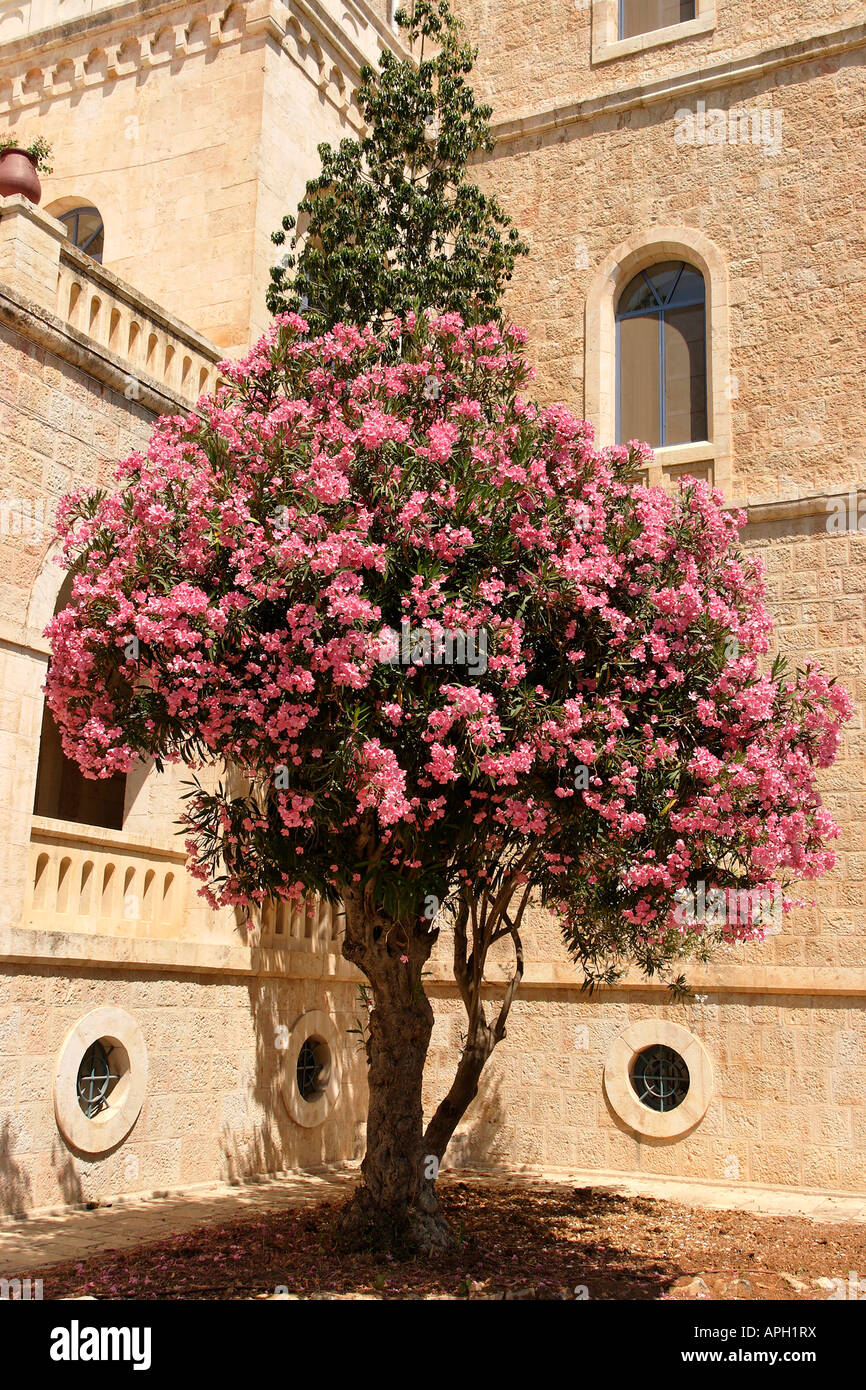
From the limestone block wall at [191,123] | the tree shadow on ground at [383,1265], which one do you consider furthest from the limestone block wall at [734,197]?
the tree shadow on ground at [383,1265]

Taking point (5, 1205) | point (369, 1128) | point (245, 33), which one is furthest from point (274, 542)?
point (245, 33)

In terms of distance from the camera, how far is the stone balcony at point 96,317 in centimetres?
984

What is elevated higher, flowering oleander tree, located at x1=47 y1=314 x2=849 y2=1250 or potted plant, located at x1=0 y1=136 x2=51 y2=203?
potted plant, located at x1=0 y1=136 x2=51 y2=203

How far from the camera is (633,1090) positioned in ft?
40.9

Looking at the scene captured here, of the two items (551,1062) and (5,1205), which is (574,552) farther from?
(551,1062)

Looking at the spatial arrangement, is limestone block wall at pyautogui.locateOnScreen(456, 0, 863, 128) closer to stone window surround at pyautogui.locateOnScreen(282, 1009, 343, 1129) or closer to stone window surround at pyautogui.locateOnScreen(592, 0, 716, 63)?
stone window surround at pyautogui.locateOnScreen(592, 0, 716, 63)

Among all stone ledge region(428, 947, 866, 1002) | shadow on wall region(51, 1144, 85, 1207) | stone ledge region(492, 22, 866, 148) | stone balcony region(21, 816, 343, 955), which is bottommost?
shadow on wall region(51, 1144, 85, 1207)

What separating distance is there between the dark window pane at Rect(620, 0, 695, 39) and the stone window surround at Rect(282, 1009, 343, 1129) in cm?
1263

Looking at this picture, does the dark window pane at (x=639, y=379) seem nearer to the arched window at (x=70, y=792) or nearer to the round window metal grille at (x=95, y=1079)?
the arched window at (x=70, y=792)

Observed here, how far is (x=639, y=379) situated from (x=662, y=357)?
1.20 feet

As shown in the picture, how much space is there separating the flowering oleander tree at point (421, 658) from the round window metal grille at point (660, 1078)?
16.1 feet

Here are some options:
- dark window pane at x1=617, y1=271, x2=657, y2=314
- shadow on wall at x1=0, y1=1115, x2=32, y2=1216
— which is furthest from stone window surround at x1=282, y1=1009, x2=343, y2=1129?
dark window pane at x1=617, y1=271, x2=657, y2=314

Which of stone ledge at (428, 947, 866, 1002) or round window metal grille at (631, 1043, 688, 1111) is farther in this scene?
round window metal grille at (631, 1043, 688, 1111)

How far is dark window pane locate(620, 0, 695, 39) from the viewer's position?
15.3m
